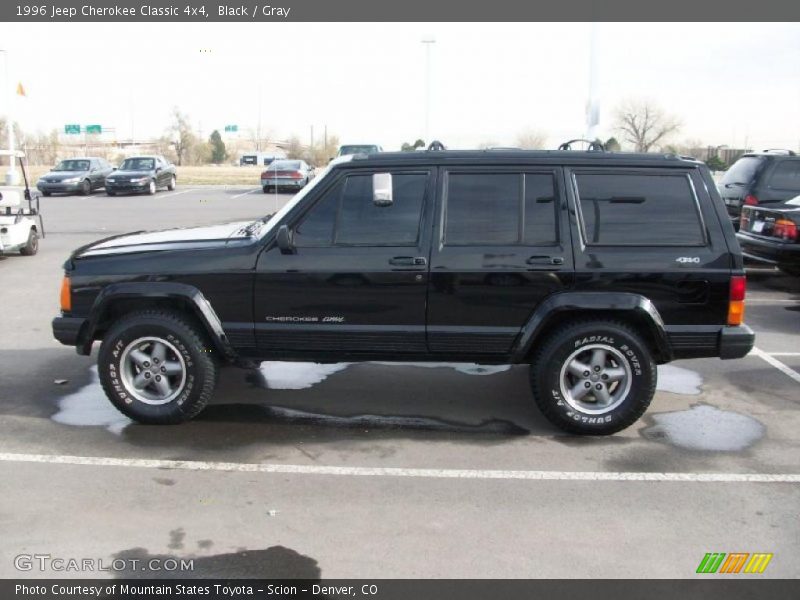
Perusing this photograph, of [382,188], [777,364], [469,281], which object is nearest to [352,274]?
[382,188]

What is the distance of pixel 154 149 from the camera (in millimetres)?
82500

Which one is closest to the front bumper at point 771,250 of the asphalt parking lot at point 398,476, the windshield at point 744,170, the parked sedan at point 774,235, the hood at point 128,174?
the parked sedan at point 774,235

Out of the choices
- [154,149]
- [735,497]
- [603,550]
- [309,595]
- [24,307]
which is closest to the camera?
[309,595]

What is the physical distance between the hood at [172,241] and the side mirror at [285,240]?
0.33 metres

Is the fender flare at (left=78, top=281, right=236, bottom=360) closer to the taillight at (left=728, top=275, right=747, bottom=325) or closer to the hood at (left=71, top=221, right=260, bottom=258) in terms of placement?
the hood at (left=71, top=221, right=260, bottom=258)

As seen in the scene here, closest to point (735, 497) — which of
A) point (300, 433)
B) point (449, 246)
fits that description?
point (449, 246)

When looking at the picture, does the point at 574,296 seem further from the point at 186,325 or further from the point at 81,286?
the point at 81,286

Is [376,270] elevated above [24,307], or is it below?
above

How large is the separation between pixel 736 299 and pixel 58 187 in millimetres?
28252

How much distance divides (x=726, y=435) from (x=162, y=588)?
12.8 ft

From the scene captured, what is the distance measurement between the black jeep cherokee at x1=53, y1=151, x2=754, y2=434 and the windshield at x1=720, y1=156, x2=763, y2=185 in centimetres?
814

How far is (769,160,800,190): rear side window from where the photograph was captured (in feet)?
39.0

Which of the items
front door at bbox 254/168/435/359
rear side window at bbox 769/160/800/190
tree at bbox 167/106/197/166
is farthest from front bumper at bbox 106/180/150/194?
tree at bbox 167/106/197/166

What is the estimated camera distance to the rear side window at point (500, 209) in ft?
17.1
